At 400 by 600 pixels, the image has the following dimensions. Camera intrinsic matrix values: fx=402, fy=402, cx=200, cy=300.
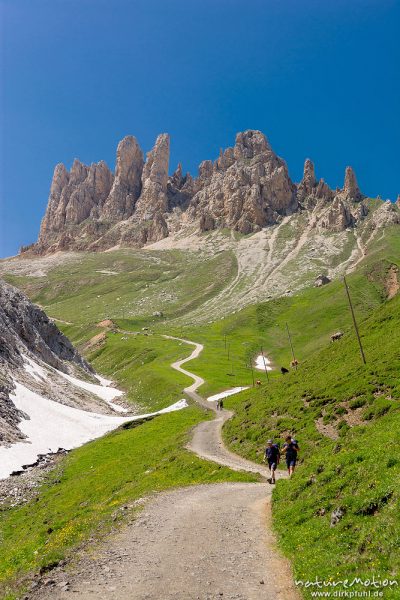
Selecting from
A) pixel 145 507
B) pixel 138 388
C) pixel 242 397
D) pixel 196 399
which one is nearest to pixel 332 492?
pixel 145 507

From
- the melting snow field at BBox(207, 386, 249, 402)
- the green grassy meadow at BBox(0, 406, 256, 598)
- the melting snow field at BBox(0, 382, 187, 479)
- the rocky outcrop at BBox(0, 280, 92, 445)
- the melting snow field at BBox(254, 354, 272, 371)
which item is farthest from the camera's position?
the melting snow field at BBox(254, 354, 272, 371)

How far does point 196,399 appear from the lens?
8419cm

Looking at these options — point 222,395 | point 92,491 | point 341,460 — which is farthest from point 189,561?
point 222,395

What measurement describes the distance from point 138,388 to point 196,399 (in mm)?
30375

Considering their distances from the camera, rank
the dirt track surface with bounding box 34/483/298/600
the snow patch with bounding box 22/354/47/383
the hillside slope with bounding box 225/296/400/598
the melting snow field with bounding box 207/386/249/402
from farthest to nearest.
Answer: the melting snow field with bounding box 207/386/249/402 → the snow patch with bounding box 22/354/47/383 → the dirt track surface with bounding box 34/483/298/600 → the hillside slope with bounding box 225/296/400/598

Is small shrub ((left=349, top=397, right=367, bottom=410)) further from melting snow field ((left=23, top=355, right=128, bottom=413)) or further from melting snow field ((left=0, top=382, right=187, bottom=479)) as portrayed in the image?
melting snow field ((left=23, top=355, right=128, bottom=413))

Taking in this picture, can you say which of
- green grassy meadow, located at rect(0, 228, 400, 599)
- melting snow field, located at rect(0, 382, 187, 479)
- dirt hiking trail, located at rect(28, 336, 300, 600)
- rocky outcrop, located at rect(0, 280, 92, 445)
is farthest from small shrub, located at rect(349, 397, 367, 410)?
rocky outcrop, located at rect(0, 280, 92, 445)

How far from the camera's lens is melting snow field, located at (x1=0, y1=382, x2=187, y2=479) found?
51.1m

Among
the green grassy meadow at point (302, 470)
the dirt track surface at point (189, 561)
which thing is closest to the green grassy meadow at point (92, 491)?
the green grassy meadow at point (302, 470)

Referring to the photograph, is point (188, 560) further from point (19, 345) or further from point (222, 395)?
point (19, 345)

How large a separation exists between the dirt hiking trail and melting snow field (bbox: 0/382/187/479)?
33.0 m

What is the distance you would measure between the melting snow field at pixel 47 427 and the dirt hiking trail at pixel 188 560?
108 feet

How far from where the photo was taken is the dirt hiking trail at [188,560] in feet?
45.4

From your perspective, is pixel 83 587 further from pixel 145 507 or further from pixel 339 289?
pixel 339 289
